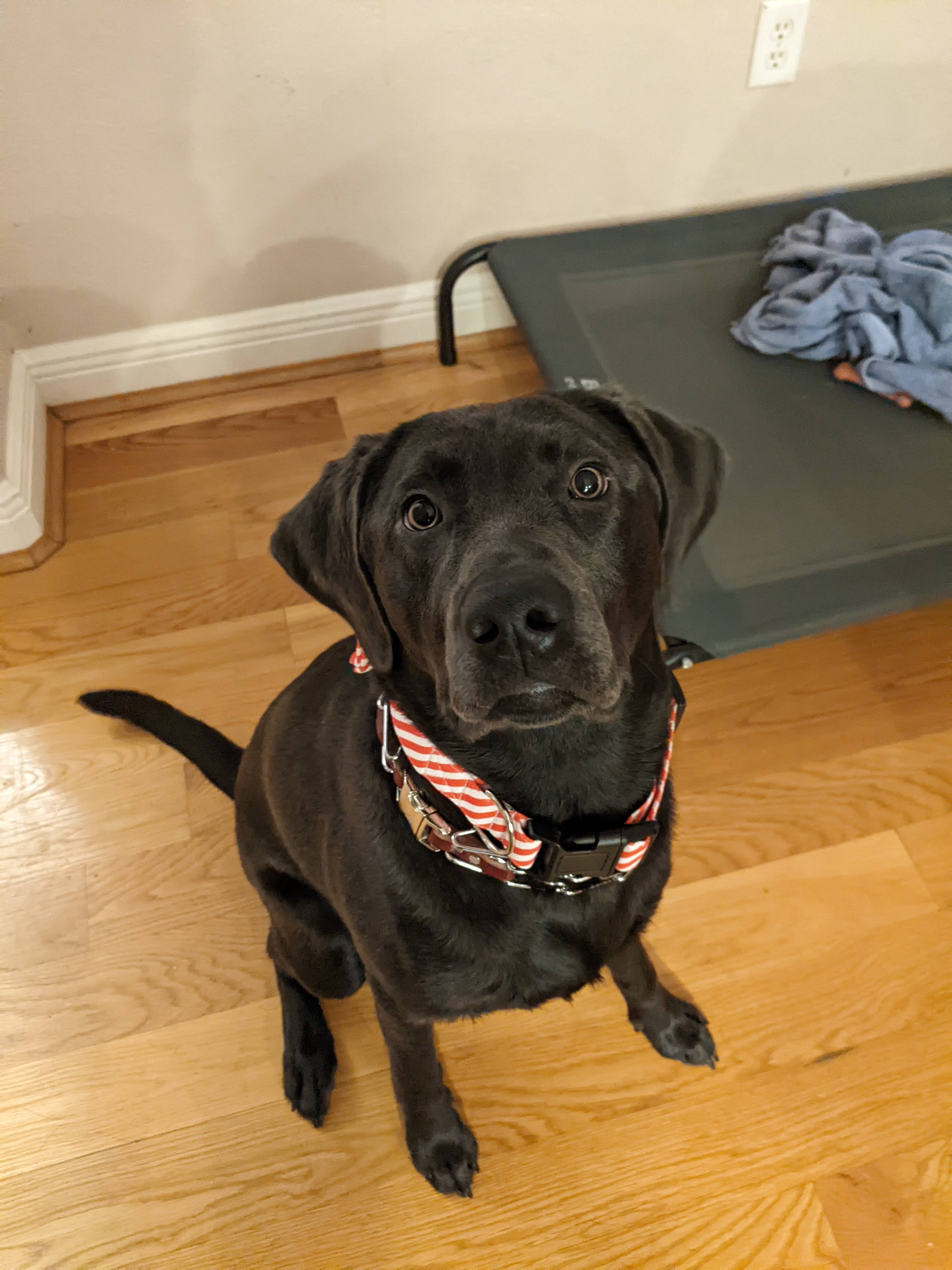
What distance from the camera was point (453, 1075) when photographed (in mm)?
1382

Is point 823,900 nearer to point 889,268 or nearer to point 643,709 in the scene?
point 643,709

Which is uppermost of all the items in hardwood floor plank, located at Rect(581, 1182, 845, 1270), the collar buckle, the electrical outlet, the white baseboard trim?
the electrical outlet

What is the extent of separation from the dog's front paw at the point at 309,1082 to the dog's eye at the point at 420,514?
2.98ft

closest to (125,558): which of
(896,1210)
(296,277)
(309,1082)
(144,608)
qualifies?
(144,608)

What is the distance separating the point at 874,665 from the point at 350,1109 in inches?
52.5

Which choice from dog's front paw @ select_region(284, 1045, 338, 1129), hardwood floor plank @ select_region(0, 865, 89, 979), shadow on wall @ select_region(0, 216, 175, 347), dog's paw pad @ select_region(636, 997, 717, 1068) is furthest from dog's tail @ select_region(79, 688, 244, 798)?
shadow on wall @ select_region(0, 216, 175, 347)

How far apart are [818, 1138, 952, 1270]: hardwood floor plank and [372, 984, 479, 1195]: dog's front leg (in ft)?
1.76

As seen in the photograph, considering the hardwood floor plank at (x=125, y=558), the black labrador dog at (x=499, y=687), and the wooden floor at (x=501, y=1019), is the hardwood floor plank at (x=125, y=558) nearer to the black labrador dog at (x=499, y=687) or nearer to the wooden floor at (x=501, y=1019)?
the wooden floor at (x=501, y=1019)

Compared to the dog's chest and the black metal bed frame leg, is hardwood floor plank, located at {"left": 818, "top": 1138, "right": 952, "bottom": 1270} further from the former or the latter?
the black metal bed frame leg

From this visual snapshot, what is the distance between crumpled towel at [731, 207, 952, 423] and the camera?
184 cm

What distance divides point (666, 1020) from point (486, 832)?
0.65m

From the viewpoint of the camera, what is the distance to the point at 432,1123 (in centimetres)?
125

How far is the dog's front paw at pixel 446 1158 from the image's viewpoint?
1259 mm

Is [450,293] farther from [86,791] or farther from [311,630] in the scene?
[86,791]
